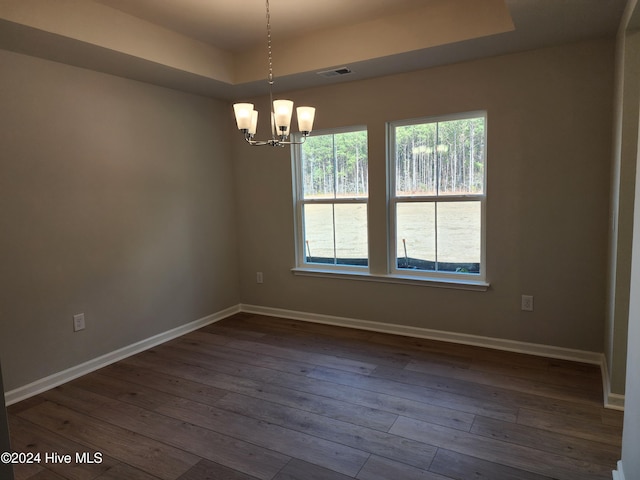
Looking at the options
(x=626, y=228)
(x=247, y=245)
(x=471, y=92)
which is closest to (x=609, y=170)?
(x=626, y=228)

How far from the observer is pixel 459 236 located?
357cm

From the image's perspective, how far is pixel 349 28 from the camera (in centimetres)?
324

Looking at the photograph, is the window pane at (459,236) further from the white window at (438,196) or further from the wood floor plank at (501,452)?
the wood floor plank at (501,452)

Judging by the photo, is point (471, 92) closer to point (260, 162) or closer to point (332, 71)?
point (332, 71)

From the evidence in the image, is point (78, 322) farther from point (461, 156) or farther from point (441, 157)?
point (461, 156)

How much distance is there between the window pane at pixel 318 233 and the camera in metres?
4.23

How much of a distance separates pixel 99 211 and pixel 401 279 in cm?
262

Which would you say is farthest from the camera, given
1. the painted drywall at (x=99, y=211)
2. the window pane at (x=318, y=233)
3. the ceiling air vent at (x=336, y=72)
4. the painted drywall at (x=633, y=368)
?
the window pane at (x=318, y=233)

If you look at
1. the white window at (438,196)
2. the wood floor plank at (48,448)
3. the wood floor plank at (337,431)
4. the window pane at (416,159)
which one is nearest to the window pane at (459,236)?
the white window at (438,196)

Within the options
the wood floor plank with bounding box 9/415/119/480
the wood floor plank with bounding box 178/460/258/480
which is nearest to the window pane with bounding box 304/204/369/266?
the wood floor plank with bounding box 178/460/258/480

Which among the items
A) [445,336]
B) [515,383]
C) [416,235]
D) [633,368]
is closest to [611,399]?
[515,383]

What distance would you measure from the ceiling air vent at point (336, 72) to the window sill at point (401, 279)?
182cm

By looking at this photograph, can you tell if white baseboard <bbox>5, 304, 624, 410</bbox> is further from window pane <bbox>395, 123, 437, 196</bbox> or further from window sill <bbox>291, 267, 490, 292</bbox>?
window pane <bbox>395, 123, 437, 196</bbox>

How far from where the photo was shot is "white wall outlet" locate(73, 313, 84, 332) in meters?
3.17
